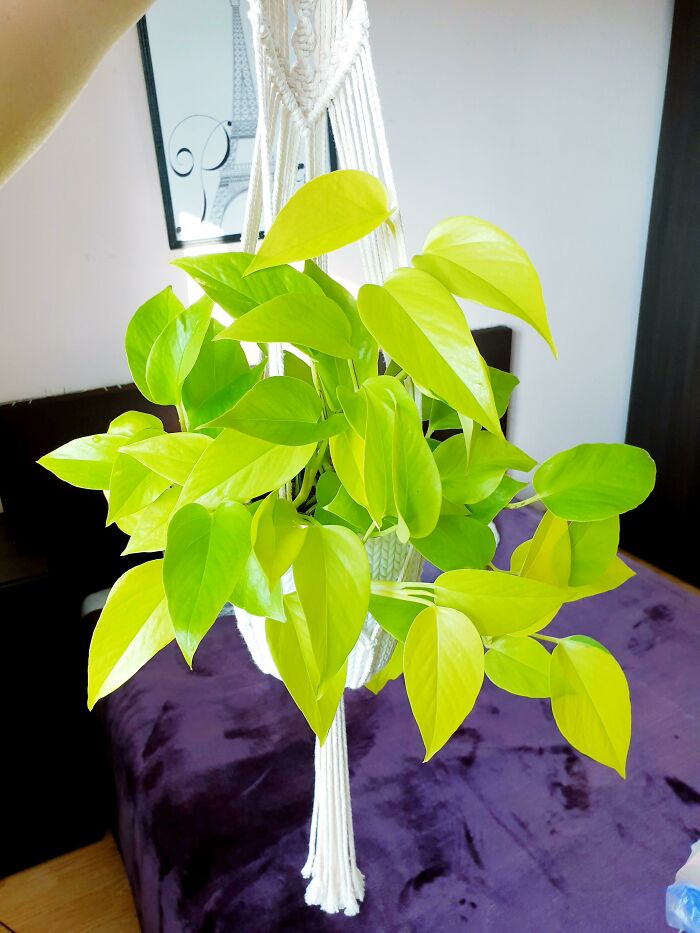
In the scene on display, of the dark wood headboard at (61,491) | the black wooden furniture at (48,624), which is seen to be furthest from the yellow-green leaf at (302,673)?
the dark wood headboard at (61,491)

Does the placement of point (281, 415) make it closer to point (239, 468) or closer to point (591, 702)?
point (239, 468)

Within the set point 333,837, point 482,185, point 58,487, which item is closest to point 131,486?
point 333,837

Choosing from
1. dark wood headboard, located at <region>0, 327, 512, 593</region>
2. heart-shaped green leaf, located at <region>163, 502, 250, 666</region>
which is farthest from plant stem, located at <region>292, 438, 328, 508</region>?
dark wood headboard, located at <region>0, 327, 512, 593</region>

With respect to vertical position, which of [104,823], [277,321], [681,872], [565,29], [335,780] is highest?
[565,29]

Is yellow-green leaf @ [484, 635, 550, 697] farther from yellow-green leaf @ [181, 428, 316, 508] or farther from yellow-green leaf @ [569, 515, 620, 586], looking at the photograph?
yellow-green leaf @ [181, 428, 316, 508]

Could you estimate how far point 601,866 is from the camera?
42.7 inches

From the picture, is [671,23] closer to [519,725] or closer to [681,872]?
[519,725]

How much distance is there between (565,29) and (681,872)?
250 centimetres

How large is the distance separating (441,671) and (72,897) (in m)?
1.62

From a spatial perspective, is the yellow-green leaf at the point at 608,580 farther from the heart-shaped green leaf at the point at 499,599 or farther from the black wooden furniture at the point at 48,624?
the black wooden furniture at the point at 48,624

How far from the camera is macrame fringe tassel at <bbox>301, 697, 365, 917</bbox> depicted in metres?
0.81

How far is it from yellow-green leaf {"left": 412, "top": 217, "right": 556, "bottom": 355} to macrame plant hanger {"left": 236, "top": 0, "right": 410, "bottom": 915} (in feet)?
0.34

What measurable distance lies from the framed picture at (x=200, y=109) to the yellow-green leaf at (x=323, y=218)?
1585mm

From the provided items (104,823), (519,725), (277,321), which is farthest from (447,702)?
(104,823)
